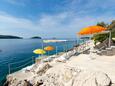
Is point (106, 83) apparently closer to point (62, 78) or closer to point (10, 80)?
point (62, 78)

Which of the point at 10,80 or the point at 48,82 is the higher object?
the point at 48,82

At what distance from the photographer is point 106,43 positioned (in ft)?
43.5

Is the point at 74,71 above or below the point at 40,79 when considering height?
above

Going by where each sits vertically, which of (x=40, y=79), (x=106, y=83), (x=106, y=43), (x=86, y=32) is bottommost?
(x=40, y=79)

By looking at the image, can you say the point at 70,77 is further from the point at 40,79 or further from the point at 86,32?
the point at 86,32

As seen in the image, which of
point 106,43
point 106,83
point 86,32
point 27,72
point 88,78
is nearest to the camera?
point 106,83

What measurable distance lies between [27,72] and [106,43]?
8918mm

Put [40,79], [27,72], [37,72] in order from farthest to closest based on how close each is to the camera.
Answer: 1. [27,72]
2. [37,72]
3. [40,79]

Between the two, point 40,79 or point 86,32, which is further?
point 86,32

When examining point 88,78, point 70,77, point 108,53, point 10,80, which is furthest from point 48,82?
point 108,53

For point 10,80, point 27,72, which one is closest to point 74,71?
point 27,72

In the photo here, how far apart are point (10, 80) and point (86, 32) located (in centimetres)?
580

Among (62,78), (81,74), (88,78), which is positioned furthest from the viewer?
(62,78)

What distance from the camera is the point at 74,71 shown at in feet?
18.9
